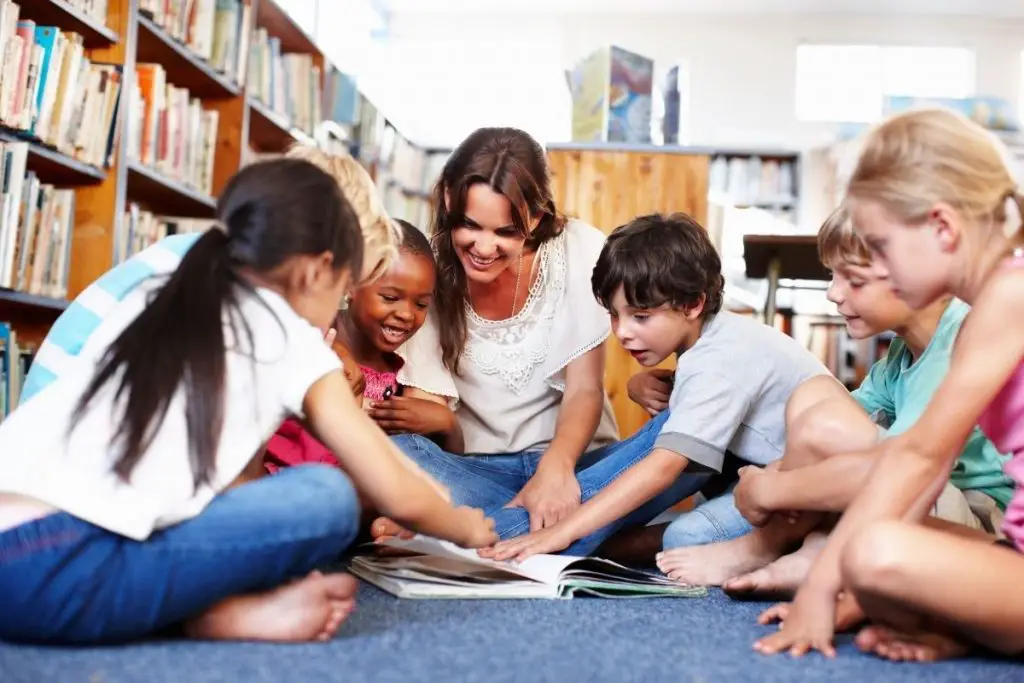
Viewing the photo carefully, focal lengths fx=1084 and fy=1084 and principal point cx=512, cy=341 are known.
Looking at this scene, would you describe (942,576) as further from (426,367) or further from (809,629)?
(426,367)

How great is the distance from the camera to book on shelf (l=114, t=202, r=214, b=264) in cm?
257

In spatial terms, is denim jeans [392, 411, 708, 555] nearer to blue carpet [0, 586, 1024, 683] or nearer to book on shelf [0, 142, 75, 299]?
blue carpet [0, 586, 1024, 683]

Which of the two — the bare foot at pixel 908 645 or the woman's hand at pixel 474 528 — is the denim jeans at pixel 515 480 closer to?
the woman's hand at pixel 474 528

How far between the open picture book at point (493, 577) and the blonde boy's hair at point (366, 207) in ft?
1.18

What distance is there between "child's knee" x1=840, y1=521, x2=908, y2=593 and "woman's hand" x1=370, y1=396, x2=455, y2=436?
2.95 feet

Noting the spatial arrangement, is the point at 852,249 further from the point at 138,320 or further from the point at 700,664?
the point at 138,320

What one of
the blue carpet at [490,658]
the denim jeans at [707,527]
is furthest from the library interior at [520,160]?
the denim jeans at [707,527]

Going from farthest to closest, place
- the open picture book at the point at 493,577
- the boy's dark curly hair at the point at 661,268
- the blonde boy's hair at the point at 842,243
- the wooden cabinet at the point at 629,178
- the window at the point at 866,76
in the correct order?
the window at the point at 866,76, the wooden cabinet at the point at 629,178, the boy's dark curly hair at the point at 661,268, the blonde boy's hair at the point at 842,243, the open picture book at the point at 493,577

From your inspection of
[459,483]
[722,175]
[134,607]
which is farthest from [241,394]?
[722,175]

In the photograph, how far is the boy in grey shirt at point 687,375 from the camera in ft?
4.95

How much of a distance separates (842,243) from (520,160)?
0.52 meters

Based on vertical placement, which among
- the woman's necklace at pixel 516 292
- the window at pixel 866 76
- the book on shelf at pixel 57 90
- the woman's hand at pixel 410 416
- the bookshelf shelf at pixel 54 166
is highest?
the window at pixel 866 76

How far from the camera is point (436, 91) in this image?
265 inches

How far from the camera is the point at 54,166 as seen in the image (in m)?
2.39
